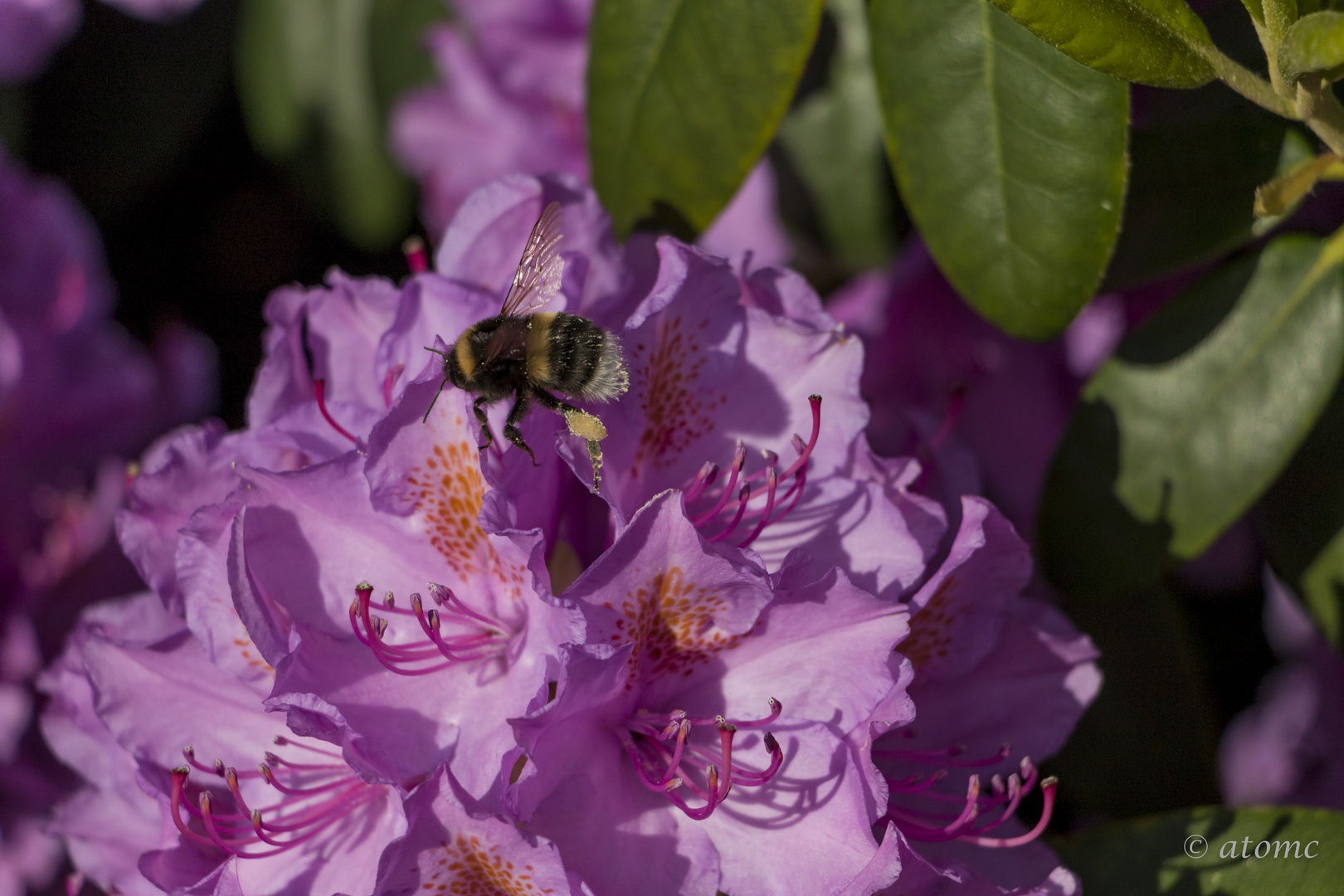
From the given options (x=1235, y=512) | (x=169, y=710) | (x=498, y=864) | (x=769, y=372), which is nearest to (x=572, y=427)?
(x=769, y=372)

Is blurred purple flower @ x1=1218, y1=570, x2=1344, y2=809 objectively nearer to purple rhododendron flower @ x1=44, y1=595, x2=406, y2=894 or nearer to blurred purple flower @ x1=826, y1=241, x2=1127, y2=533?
blurred purple flower @ x1=826, y1=241, x2=1127, y2=533

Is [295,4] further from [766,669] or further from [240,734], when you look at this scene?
[766,669]

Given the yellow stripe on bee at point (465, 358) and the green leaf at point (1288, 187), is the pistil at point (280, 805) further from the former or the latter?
the green leaf at point (1288, 187)

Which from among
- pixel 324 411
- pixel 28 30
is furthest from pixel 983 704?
pixel 28 30

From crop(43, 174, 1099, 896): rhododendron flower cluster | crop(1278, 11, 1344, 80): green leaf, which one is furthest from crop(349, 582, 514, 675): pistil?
crop(1278, 11, 1344, 80): green leaf

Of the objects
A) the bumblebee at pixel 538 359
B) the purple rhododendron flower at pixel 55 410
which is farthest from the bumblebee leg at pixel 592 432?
the purple rhododendron flower at pixel 55 410

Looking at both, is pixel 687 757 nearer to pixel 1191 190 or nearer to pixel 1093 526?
pixel 1093 526
